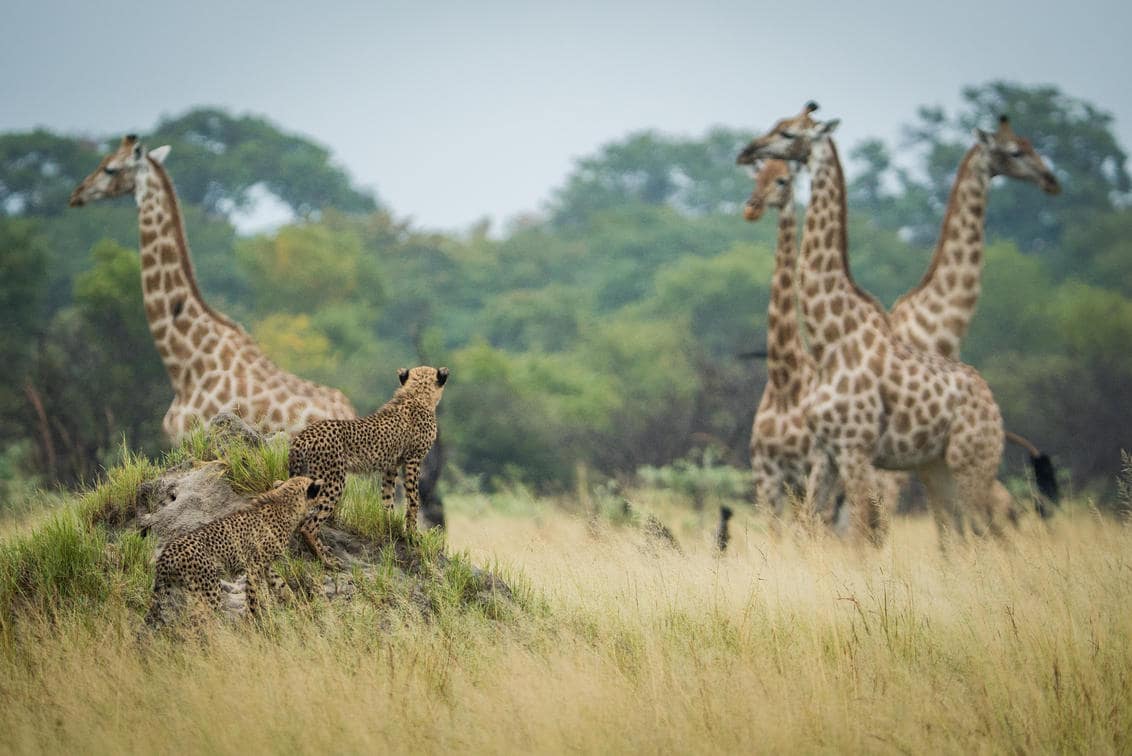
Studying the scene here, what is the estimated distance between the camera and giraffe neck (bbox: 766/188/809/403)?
11.5 meters

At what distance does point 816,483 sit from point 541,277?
146 feet

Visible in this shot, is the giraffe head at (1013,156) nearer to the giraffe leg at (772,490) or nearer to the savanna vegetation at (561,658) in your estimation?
the giraffe leg at (772,490)

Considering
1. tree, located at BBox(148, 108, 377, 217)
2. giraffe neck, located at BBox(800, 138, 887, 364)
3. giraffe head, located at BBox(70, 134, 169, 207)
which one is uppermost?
tree, located at BBox(148, 108, 377, 217)

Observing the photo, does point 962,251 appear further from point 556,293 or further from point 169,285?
point 556,293

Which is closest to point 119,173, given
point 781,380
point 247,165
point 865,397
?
point 781,380

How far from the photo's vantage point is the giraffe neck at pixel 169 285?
440 inches

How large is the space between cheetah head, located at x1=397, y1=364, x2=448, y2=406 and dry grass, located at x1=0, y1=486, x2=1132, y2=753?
3.46 ft

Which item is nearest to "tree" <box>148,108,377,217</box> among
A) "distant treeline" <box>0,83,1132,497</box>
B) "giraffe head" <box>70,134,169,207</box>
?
"distant treeline" <box>0,83,1132,497</box>

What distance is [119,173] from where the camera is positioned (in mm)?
11414

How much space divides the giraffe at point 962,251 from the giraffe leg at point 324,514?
6420 millimetres

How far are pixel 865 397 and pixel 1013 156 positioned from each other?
9.87 feet

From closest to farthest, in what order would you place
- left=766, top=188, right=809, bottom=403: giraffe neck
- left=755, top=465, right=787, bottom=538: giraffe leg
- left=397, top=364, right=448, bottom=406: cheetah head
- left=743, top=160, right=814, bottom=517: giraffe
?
left=397, top=364, right=448, bottom=406: cheetah head, left=743, top=160, right=814, bottom=517: giraffe, left=755, top=465, right=787, bottom=538: giraffe leg, left=766, top=188, right=809, bottom=403: giraffe neck

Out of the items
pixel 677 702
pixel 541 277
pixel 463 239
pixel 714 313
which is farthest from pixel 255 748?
pixel 463 239

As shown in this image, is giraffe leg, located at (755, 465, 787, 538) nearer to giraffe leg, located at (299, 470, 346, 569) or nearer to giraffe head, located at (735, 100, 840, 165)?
giraffe head, located at (735, 100, 840, 165)
